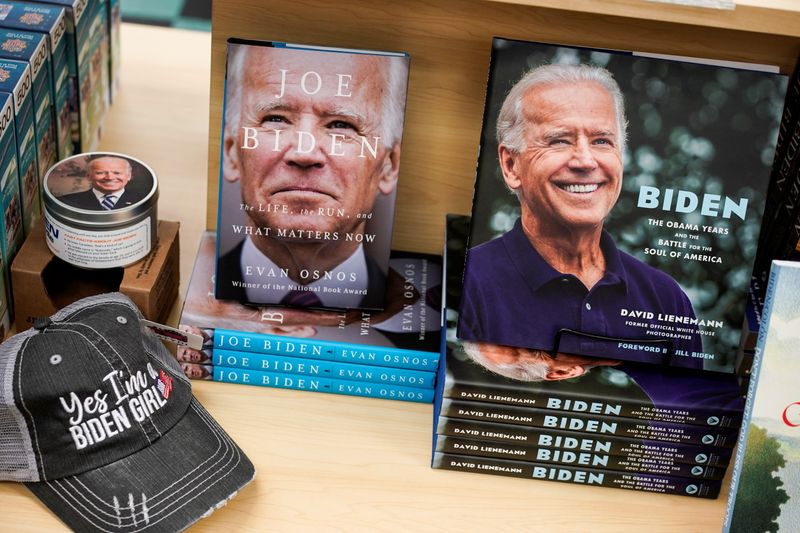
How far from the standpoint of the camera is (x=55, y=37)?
1329mm

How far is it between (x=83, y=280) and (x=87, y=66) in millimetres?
359

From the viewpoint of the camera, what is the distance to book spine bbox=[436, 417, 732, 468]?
1.14m

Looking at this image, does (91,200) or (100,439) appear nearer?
(100,439)

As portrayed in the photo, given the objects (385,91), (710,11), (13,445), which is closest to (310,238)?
(385,91)

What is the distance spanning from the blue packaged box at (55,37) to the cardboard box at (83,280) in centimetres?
19

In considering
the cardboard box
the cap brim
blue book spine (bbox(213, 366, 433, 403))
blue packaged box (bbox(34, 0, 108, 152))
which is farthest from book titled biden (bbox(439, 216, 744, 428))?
blue packaged box (bbox(34, 0, 108, 152))

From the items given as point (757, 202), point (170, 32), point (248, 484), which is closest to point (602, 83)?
point (757, 202)

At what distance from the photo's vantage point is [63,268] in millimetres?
1295

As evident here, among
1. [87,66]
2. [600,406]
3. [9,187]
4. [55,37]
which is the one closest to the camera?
[600,406]

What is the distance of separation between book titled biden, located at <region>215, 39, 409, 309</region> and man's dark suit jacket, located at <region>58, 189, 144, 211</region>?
0.10 meters

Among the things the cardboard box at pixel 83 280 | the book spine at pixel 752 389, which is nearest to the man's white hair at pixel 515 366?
the book spine at pixel 752 389

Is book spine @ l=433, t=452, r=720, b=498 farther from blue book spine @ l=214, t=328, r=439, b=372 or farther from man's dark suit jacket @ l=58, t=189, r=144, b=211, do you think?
man's dark suit jacket @ l=58, t=189, r=144, b=211

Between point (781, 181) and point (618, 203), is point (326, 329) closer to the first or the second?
point (618, 203)

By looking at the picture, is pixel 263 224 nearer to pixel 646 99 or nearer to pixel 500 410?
pixel 500 410
